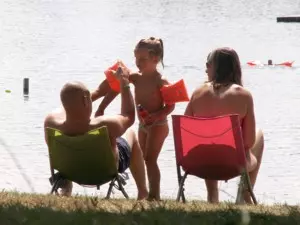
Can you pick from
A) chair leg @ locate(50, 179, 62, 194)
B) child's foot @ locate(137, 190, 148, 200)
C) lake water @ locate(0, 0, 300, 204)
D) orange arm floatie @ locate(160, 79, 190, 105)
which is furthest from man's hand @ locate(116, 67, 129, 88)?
lake water @ locate(0, 0, 300, 204)

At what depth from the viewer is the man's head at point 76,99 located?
26.1 ft

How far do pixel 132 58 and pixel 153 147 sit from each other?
64.7ft

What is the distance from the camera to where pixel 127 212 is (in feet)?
22.2

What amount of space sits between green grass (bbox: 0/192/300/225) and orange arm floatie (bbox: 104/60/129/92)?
134cm

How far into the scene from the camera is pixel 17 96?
20250 millimetres

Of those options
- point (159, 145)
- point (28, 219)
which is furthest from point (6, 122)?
point (28, 219)

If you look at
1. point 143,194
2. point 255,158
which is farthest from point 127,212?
point 143,194

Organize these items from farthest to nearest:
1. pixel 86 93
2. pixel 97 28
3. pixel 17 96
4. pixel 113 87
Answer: pixel 97 28 → pixel 17 96 → pixel 113 87 → pixel 86 93

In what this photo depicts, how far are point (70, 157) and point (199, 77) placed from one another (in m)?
16.4

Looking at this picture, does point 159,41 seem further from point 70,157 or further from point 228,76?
point 70,157

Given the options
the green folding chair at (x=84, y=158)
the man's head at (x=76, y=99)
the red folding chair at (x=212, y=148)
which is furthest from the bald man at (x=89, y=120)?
the red folding chair at (x=212, y=148)

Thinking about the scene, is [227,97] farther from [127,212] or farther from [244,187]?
[127,212]

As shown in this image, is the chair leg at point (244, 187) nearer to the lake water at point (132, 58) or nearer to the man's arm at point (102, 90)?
the man's arm at point (102, 90)

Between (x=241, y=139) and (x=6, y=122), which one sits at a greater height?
(x=241, y=139)
